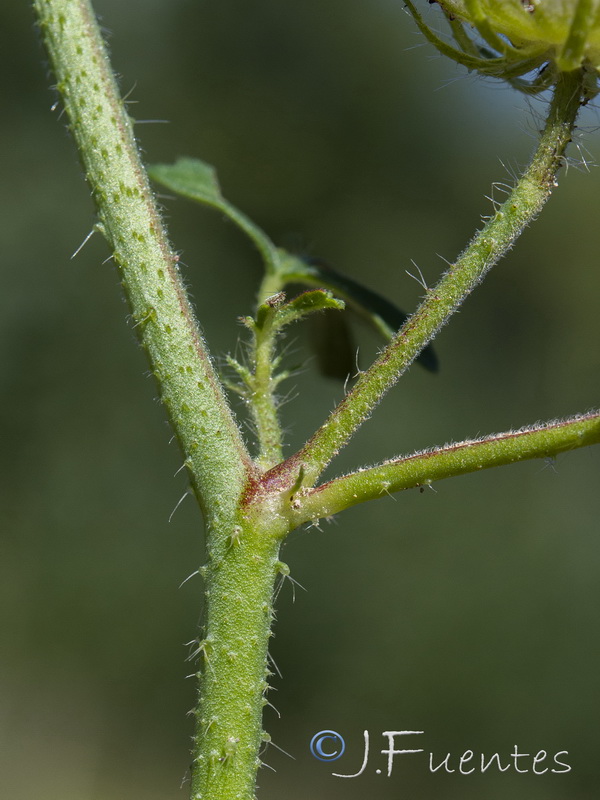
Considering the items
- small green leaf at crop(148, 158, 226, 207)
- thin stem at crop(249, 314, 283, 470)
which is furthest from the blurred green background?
thin stem at crop(249, 314, 283, 470)

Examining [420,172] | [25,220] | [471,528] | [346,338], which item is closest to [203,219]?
A: [25,220]

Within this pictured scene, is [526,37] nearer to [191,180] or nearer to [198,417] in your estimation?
[198,417]

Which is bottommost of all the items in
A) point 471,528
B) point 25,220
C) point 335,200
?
point 471,528

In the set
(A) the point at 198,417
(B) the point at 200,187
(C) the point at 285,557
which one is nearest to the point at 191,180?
(B) the point at 200,187

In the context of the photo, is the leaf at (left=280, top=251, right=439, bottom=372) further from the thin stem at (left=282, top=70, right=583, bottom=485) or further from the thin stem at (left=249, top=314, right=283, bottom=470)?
the thin stem at (left=282, top=70, right=583, bottom=485)

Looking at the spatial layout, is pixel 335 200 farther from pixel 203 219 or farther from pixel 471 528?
pixel 471 528
